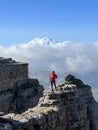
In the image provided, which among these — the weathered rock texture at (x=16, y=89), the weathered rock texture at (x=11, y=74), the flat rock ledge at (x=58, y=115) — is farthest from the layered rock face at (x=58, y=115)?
the weathered rock texture at (x=11, y=74)

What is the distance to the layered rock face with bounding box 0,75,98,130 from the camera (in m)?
46.2

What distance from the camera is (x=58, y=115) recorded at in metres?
52.2

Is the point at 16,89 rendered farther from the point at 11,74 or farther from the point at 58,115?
the point at 58,115

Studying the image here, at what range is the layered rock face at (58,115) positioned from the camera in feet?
152

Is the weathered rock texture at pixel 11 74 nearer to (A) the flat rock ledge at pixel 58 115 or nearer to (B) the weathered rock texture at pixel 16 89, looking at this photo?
(B) the weathered rock texture at pixel 16 89

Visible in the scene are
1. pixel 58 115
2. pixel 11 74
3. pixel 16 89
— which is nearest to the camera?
pixel 58 115

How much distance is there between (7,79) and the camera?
122562 mm

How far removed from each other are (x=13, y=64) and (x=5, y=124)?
86861mm

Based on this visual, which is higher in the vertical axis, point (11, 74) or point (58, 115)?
point (11, 74)

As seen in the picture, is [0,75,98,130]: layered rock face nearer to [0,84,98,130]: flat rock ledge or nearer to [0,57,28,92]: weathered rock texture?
[0,84,98,130]: flat rock ledge

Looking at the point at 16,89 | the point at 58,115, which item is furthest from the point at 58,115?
the point at 16,89

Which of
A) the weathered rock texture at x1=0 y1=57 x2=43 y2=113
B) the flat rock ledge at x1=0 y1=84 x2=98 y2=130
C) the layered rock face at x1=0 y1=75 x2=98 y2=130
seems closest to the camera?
the layered rock face at x1=0 y1=75 x2=98 y2=130

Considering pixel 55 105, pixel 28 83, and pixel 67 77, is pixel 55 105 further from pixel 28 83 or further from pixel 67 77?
pixel 28 83

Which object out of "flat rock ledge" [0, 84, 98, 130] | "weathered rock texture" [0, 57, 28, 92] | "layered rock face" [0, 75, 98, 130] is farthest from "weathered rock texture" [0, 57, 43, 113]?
"flat rock ledge" [0, 84, 98, 130]
